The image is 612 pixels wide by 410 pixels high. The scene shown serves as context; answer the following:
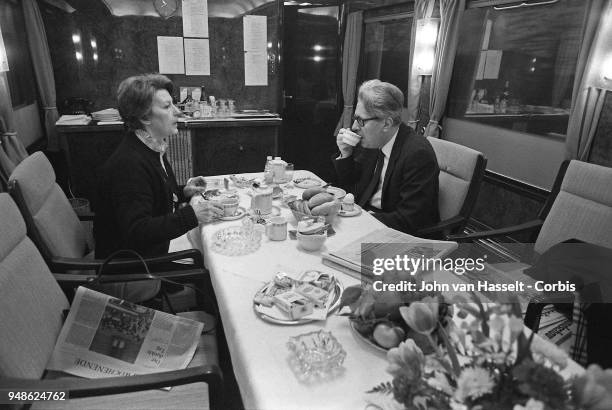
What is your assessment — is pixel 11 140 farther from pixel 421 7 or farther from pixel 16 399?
pixel 421 7

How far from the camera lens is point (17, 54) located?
362 cm

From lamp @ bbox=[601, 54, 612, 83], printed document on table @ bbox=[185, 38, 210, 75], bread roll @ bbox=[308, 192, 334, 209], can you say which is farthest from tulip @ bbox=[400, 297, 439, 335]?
printed document on table @ bbox=[185, 38, 210, 75]

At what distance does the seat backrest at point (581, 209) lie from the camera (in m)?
1.83

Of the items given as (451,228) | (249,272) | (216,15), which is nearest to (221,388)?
(249,272)

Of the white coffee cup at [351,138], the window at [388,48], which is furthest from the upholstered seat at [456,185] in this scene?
the window at [388,48]

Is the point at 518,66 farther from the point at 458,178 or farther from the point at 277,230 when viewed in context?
the point at 277,230

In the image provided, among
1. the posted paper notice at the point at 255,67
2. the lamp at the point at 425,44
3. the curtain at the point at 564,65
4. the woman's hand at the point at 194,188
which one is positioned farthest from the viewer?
the posted paper notice at the point at 255,67

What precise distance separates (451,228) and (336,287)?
102 centimetres

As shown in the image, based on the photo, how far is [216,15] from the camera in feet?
14.1

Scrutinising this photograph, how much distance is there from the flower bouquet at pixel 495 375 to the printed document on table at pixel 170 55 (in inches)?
165

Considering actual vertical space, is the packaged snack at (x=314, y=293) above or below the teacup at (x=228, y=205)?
below

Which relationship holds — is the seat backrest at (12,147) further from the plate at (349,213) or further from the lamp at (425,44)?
the lamp at (425,44)

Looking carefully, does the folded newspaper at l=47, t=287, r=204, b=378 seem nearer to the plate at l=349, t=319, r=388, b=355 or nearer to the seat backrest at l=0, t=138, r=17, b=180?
the plate at l=349, t=319, r=388, b=355

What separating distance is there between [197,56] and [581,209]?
370 centimetres
